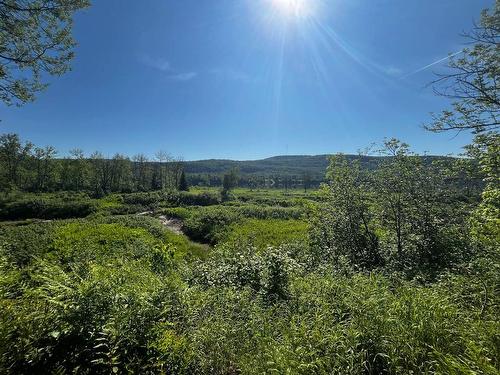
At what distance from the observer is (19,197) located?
42250 millimetres

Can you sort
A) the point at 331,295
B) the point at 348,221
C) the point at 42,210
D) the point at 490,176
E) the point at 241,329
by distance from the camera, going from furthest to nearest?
the point at 42,210
the point at 348,221
the point at 490,176
the point at 331,295
the point at 241,329

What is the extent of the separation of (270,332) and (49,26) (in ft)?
27.5

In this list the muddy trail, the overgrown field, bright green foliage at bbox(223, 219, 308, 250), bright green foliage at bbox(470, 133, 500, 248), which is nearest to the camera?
the overgrown field

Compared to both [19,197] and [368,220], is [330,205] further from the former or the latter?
[19,197]

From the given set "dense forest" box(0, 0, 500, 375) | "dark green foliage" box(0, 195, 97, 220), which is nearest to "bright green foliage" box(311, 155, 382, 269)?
"dense forest" box(0, 0, 500, 375)

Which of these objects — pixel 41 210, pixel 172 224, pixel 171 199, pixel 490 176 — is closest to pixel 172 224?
pixel 172 224

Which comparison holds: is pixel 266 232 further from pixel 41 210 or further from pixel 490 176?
pixel 41 210

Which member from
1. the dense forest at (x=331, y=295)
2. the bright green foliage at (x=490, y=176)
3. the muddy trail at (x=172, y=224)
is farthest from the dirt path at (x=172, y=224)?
the bright green foliage at (x=490, y=176)

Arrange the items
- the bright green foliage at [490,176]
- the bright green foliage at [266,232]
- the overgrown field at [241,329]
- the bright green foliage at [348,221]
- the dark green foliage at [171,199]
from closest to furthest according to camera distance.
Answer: the overgrown field at [241,329]
the bright green foliage at [490,176]
the bright green foliage at [348,221]
the bright green foliage at [266,232]
the dark green foliage at [171,199]

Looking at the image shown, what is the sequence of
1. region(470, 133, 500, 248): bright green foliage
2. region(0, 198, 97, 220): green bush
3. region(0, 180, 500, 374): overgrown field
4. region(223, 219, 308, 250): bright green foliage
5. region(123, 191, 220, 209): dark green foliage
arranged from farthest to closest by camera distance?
region(123, 191, 220, 209): dark green foliage → region(0, 198, 97, 220): green bush → region(223, 219, 308, 250): bright green foliage → region(470, 133, 500, 248): bright green foliage → region(0, 180, 500, 374): overgrown field

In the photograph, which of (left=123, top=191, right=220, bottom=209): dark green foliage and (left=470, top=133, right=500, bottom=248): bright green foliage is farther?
(left=123, top=191, right=220, bottom=209): dark green foliage

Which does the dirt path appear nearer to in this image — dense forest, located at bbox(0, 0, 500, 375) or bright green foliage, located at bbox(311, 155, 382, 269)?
dense forest, located at bbox(0, 0, 500, 375)

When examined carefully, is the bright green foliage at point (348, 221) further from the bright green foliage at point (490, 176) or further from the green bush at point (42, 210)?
the green bush at point (42, 210)

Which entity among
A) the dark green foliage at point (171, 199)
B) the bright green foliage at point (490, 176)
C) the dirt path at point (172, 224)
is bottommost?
the dirt path at point (172, 224)
